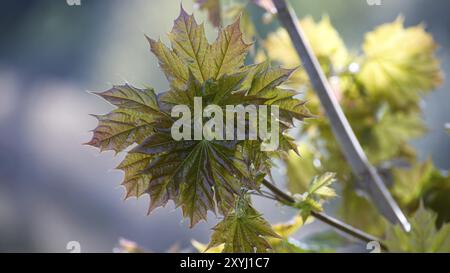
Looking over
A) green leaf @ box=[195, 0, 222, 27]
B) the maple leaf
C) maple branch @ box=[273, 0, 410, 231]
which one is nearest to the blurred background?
the maple leaf

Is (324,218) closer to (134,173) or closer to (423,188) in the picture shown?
(134,173)

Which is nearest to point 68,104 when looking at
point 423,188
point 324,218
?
point 423,188

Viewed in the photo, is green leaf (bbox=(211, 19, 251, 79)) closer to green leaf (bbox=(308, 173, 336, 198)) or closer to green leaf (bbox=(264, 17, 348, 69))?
green leaf (bbox=(308, 173, 336, 198))

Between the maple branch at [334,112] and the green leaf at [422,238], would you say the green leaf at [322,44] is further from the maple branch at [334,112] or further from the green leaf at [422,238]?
the green leaf at [422,238]
